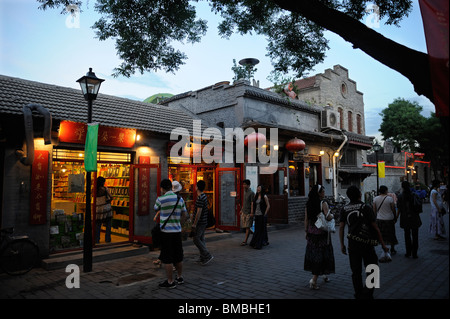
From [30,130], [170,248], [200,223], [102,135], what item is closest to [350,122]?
[200,223]

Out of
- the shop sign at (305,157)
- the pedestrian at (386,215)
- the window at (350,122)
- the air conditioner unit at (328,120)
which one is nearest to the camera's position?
the pedestrian at (386,215)

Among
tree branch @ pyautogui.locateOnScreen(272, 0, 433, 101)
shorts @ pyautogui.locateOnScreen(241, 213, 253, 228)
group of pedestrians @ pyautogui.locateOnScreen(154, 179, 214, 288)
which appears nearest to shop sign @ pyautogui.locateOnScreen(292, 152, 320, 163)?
shorts @ pyautogui.locateOnScreen(241, 213, 253, 228)

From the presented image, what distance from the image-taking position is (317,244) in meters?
5.70

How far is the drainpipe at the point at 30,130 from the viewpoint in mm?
6809

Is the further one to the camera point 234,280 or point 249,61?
point 249,61

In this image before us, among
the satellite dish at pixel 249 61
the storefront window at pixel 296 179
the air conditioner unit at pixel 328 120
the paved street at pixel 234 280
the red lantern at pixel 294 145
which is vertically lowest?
the paved street at pixel 234 280

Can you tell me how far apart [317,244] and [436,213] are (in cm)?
692

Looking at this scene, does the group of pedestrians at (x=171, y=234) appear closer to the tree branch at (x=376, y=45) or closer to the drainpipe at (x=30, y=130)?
the drainpipe at (x=30, y=130)

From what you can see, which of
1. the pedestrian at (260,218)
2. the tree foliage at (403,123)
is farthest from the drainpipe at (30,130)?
the tree foliage at (403,123)

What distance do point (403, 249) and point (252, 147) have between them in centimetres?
678

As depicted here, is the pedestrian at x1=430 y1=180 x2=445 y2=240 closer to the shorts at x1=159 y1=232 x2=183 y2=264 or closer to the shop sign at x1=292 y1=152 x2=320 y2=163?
the shop sign at x1=292 y1=152 x2=320 y2=163

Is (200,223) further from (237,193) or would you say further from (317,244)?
(237,193)

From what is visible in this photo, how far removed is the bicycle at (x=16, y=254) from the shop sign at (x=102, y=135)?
2.78 m
